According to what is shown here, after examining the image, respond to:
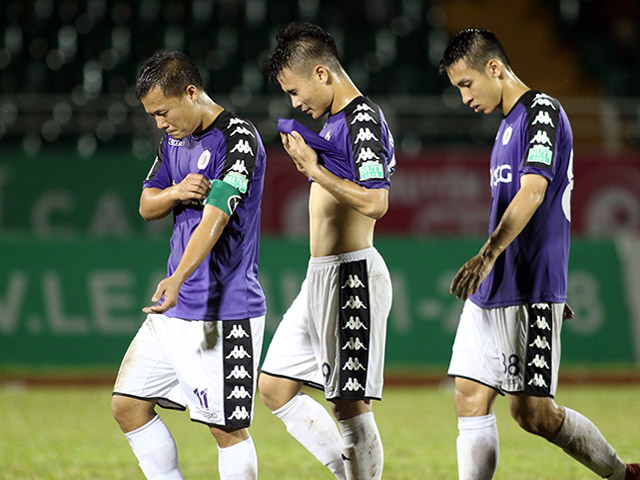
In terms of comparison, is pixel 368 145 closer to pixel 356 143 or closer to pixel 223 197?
pixel 356 143

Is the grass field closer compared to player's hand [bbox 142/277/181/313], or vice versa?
player's hand [bbox 142/277/181/313]

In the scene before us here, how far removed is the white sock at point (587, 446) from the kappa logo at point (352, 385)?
99 centimetres

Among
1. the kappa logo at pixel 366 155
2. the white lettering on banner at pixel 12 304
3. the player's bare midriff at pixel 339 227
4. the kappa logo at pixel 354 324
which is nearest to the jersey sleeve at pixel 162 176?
the player's bare midriff at pixel 339 227

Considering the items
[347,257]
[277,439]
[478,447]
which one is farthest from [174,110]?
[277,439]

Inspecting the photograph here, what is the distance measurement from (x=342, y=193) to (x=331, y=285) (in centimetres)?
59

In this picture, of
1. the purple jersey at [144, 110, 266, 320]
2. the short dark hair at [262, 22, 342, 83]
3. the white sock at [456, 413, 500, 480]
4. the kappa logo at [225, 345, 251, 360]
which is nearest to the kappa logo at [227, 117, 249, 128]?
the purple jersey at [144, 110, 266, 320]

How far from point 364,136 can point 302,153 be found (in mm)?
292

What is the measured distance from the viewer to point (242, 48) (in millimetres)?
15367

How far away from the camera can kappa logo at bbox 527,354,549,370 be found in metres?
4.52

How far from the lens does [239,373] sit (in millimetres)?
4266

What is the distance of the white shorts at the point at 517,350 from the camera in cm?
453

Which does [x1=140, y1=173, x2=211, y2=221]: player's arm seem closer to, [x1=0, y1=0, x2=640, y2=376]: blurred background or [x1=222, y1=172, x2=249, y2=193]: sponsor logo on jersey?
[x1=222, y1=172, x2=249, y2=193]: sponsor logo on jersey

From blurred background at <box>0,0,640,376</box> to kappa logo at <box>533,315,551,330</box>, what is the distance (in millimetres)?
6316

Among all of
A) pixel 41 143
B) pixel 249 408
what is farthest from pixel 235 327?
pixel 41 143
